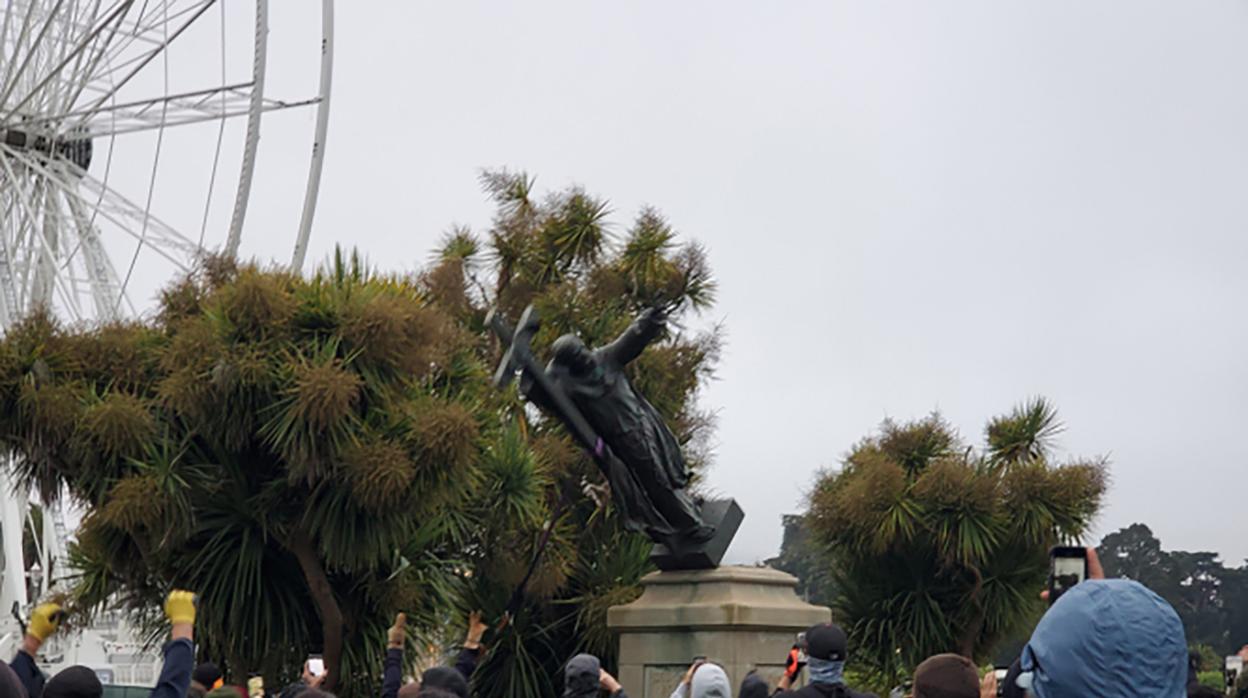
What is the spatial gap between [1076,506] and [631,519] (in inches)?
445

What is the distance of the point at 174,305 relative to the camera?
Result: 17406 millimetres

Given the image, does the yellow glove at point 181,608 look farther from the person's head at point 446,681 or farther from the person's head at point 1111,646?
the person's head at point 1111,646

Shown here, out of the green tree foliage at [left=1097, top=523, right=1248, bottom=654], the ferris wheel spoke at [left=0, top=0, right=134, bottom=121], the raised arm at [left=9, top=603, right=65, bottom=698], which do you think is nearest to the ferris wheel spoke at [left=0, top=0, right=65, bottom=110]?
the ferris wheel spoke at [left=0, top=0, right=134, bottom=121]

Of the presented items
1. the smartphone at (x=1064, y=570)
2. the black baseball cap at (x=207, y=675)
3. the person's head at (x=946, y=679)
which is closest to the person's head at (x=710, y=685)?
the person's head at (x=946, y=679)

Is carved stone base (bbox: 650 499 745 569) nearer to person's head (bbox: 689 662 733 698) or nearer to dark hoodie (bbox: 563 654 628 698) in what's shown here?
dark hoodie (bbox: 563 654 628 698)

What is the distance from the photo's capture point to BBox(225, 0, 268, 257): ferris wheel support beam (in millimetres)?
24375

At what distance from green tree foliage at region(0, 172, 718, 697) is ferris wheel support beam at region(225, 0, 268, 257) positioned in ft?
22.1

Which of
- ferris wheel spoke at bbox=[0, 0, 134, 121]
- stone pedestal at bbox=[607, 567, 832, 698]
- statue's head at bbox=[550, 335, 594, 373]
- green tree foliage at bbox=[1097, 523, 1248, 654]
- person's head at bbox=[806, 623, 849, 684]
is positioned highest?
ferris wheel spoke at bbox=[0, 0, 134, 121]

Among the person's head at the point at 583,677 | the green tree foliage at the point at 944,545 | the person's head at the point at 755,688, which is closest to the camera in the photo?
the person's head at the point at 583,677

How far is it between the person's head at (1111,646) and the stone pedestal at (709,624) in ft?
36.3

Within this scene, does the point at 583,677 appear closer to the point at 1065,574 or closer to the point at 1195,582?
the point at 1065,574

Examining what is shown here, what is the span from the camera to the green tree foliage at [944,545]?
76.1 ft

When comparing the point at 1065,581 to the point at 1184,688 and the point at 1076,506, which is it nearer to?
the point at 1184,688

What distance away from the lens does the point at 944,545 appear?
76.0 ft
